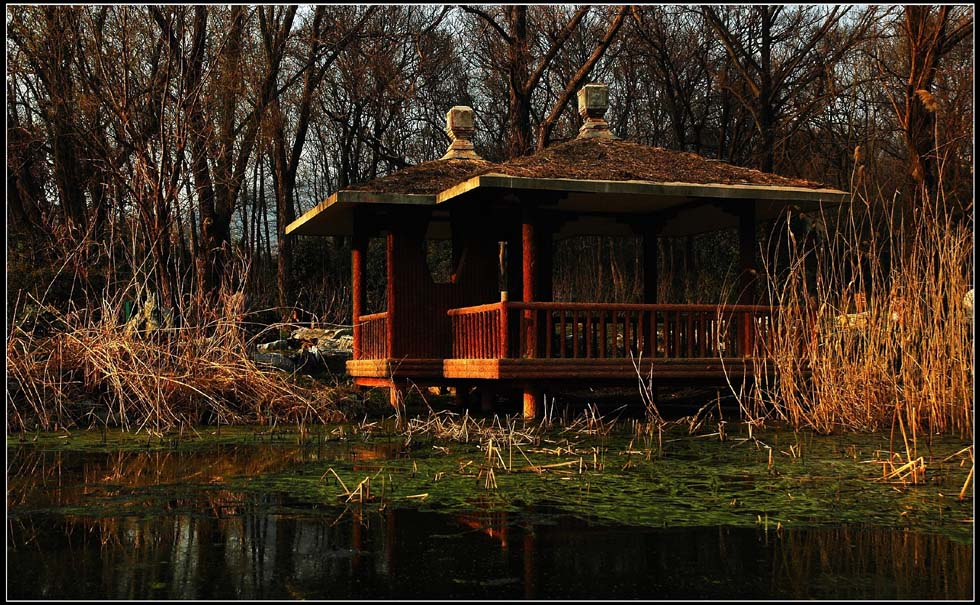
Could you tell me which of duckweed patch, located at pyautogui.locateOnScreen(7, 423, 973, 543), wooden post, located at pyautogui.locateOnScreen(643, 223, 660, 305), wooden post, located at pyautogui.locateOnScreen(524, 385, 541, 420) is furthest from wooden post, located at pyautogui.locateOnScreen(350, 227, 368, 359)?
duckweed patch, located at pyautogui.locateOnScreen(7, 423, 973, 543)

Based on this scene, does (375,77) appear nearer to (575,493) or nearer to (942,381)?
(942,381)

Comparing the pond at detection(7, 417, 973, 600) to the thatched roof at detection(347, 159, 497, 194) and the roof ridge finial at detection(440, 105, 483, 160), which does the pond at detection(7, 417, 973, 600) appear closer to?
the thatched roof at detection(347, 159, 497, 194)

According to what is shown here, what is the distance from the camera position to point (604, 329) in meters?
11.3

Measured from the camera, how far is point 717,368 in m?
11.6

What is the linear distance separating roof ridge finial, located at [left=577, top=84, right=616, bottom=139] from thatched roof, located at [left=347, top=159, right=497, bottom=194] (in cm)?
134

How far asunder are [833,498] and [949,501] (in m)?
0.53

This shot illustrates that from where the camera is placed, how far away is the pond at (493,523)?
3.62 meters

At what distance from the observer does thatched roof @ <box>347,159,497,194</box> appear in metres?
12.6

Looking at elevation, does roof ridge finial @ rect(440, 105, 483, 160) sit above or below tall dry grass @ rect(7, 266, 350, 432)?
above

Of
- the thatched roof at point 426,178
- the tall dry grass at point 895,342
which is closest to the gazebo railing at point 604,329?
the thatched roof at point 426,178

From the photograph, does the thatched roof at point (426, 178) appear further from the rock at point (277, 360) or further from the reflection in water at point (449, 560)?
the reflection in water at point (449, 560)

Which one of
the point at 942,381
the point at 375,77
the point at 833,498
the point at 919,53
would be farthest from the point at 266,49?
the point at 833,498

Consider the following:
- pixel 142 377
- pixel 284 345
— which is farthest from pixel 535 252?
pixel 284 345

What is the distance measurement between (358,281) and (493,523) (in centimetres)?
1011
